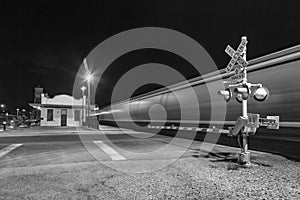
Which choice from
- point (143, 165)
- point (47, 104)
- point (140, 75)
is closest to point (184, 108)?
point (143, 165)

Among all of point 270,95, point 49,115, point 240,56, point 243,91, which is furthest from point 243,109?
point 49,115

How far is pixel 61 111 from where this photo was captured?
121ft

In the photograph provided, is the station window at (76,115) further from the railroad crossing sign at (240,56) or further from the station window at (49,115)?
the railroad crossing sign at (240,56)

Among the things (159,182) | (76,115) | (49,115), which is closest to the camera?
(159,182)

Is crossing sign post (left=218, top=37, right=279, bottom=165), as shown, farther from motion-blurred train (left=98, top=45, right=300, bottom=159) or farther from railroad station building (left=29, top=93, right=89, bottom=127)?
railroad station building (left=29, top=93, right=89, bottom=127)

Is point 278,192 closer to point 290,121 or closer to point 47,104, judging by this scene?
point 290,121

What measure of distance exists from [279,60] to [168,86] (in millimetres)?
8498

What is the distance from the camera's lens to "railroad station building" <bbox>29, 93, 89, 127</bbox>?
35.6 meters

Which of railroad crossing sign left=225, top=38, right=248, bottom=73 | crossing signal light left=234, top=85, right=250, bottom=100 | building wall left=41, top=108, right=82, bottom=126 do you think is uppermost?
railroad crossing sign left=225, top=38, right=248, bottom=73

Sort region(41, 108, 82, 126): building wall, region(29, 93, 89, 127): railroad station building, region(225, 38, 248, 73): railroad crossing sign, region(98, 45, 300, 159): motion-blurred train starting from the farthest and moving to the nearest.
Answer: region(29, 93, 89, 127): railroad station building
region(41, 108, 82, 126): building wall
region(225, 38, 248, 73): railroad crossing sign
region(98, 45, 300, 159): motion-blurred train

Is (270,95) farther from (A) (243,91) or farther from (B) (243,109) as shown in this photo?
(A) (243,91)

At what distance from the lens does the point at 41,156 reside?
311 inches

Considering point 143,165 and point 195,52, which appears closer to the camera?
point 143,165

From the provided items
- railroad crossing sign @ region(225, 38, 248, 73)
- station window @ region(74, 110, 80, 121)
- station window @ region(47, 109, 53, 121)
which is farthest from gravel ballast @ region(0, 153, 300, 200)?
station window @ region(74, 110, 80, 121)
